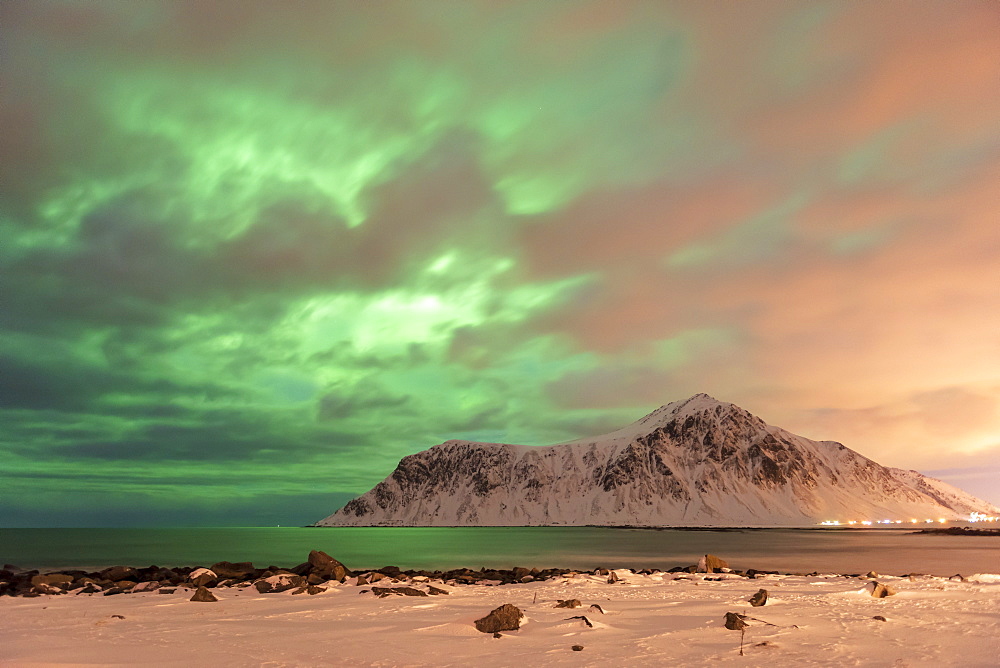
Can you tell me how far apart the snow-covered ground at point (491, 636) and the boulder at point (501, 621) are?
314 millimetres

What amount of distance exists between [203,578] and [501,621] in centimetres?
2291

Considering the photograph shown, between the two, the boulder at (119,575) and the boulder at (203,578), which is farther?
the boulder at (119,575)

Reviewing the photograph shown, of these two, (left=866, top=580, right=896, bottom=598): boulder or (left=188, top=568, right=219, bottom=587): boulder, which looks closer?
(left=866, top=580, right=896, bottom=598): boulder

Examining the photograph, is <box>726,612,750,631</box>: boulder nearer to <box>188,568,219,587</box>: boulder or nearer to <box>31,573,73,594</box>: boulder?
<box>188,568,219,587</box>: boulder

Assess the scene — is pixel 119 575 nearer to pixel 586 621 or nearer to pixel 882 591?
pixel 586 621

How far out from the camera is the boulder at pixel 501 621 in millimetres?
19109

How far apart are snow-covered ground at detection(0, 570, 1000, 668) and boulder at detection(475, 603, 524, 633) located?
314 millimetres

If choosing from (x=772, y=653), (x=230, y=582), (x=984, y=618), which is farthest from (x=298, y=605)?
(x=984, y=618)

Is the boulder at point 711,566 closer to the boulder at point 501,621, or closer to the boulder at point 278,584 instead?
the boulder at point 278,584

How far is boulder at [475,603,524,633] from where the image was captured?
19109 millimetres

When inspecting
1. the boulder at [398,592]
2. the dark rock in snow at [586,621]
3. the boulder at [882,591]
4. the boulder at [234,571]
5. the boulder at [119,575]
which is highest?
the dark rock in snow at [586,621]

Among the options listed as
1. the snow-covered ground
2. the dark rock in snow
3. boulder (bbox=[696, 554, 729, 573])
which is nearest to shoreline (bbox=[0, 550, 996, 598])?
boulder (bbox=[696, 554, 729, 573])

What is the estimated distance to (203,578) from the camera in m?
34.6

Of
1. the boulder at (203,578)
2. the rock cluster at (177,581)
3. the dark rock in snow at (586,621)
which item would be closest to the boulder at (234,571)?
the rock cluster at (177,581)
